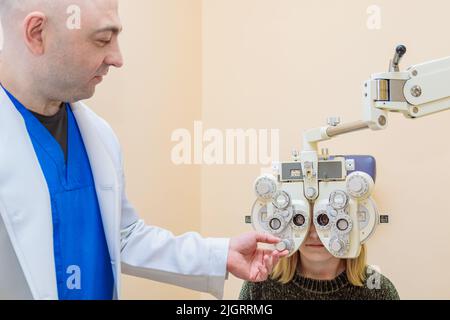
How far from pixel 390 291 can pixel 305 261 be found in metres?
0.26

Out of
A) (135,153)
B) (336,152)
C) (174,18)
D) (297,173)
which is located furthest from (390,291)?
(174,18)

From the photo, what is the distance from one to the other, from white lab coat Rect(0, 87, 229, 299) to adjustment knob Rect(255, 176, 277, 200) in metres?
0.19

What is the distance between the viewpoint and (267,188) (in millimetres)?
1481

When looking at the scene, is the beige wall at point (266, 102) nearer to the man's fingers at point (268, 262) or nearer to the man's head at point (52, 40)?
the man's head at point (52, 40)

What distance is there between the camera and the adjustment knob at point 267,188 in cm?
148

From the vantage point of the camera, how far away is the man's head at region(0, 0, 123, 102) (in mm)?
1199

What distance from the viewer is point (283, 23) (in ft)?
9.40

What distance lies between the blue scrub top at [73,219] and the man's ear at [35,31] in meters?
0.11

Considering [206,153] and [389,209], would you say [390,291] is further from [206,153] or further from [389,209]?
[206,153]

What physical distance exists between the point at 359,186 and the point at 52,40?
79cm

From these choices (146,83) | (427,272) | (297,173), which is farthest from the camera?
(146,83)

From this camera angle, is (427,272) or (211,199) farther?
(211,199)

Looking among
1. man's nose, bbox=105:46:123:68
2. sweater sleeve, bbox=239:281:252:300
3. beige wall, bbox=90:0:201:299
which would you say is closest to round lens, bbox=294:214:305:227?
sweater sleeve, bbox=239:281:252:300

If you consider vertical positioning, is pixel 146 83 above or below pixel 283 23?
below
